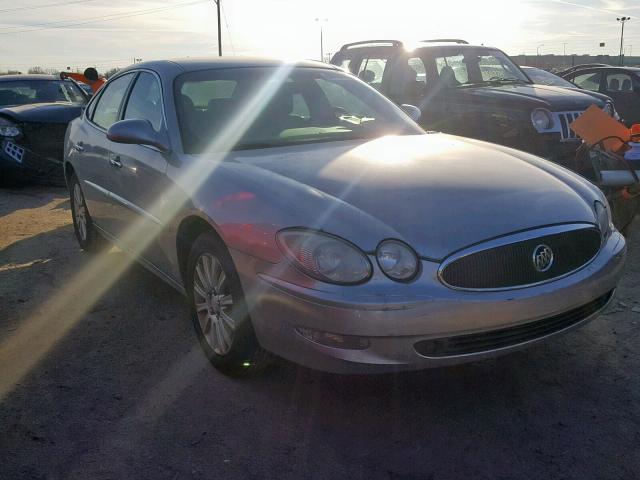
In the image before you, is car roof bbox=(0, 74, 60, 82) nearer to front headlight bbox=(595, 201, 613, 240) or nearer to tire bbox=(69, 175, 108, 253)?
tire bbox=(69, 175, 108, 253)

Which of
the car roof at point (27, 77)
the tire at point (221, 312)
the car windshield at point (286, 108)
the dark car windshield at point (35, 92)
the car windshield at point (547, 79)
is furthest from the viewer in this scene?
the car roof at point (27, 77)

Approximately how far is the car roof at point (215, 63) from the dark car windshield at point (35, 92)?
7.03m

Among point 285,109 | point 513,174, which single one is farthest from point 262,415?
point 285,109

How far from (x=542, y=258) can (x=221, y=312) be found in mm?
1531

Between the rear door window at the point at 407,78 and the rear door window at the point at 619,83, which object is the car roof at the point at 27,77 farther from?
the rear door window at the point at 619,83

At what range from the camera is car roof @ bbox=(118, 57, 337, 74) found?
4.33 metres

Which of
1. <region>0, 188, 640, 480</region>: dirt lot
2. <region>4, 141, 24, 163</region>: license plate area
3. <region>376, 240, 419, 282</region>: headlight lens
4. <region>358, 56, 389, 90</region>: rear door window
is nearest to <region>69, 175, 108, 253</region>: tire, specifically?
<region>0, 188, 640, 480</region>: dirt lot

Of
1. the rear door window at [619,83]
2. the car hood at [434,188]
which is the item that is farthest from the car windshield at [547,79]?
the car hood at [434,188]

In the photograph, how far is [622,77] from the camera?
38.8ft

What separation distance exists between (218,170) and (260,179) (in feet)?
1.06

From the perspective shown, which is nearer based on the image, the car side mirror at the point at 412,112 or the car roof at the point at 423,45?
the car side mirror at the point at 412,112

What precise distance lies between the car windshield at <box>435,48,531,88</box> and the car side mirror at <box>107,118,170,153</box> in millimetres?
5111

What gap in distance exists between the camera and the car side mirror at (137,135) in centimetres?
377

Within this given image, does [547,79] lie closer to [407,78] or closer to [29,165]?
[407,78]
